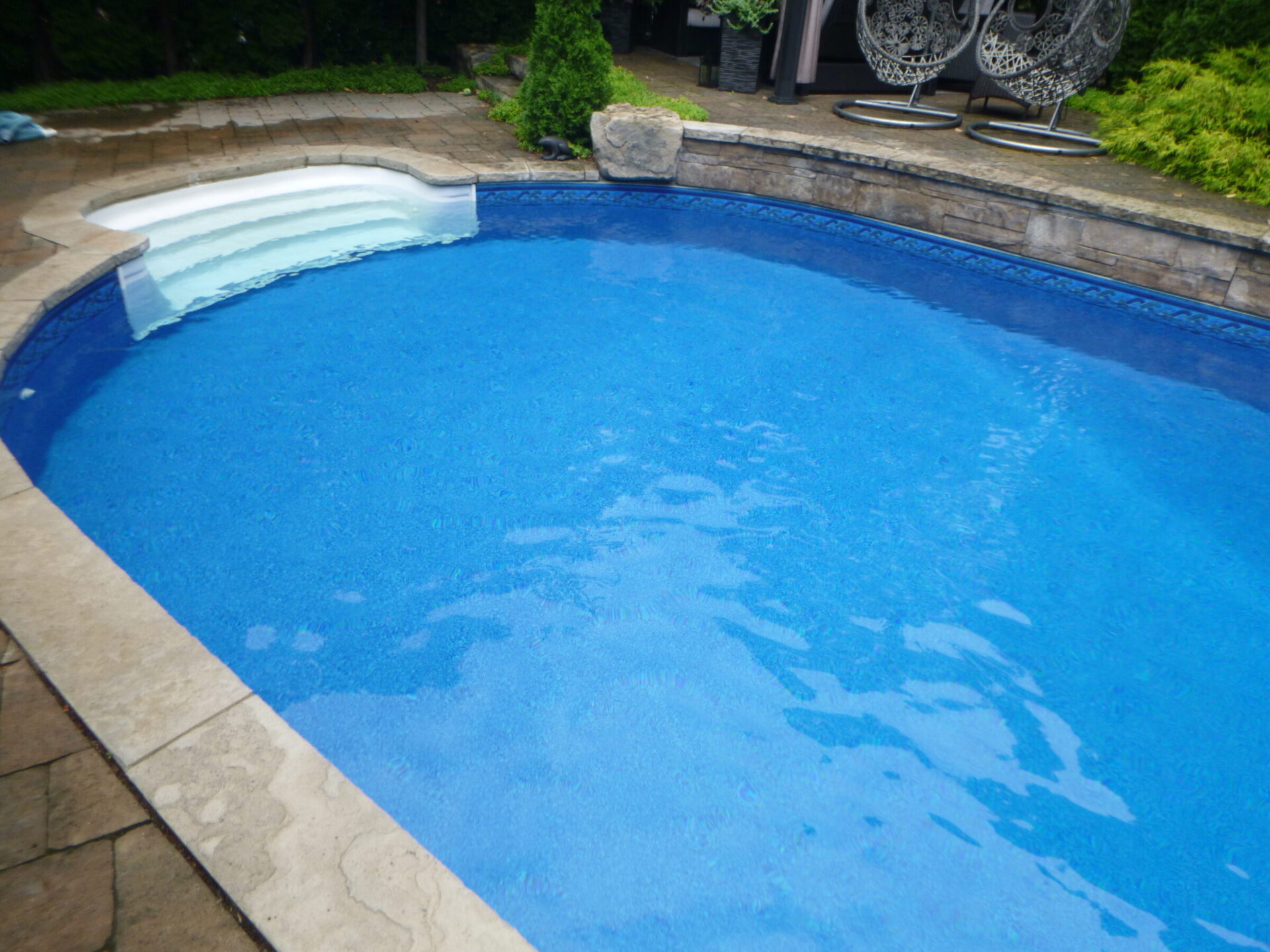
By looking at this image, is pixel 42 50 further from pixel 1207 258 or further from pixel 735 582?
pixel 1207 258

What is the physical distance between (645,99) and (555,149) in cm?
115

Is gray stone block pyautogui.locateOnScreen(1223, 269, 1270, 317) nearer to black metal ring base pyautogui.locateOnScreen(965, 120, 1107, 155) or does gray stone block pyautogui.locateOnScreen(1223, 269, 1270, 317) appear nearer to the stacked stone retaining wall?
the stacked stone retaining wall

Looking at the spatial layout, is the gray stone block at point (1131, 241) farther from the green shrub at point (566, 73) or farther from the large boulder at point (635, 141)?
the green shrub at point (566, 73)

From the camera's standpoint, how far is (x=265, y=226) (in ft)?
→ 19.2

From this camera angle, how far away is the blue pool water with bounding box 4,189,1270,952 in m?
Result: 2.33

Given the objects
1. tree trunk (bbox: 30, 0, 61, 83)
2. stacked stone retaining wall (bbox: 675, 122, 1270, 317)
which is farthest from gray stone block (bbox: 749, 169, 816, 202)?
tree trunk (bbox: 30, 0, 61, 83)

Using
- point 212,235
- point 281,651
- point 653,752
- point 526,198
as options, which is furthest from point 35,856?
point 526,198

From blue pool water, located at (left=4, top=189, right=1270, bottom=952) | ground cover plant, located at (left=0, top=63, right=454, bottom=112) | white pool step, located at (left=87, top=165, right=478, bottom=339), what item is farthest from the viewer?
ground cover plant, located at (left=0, top=63, right=454, bottom=112)

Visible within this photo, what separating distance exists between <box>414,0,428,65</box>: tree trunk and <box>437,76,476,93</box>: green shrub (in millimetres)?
656

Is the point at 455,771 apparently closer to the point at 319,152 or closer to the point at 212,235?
the point at 212,235

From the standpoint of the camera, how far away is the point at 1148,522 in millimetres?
3652

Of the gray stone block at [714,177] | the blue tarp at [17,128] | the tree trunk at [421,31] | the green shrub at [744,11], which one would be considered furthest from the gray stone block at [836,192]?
the blue tarp at [17,128]

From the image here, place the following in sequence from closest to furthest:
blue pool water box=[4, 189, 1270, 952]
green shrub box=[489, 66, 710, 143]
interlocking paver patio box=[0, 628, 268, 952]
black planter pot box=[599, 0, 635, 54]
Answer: interlocking paver patio box=[0, 628, 268, 952]
blue pool water box=[4, 189, 1270, 952]
green shrub box=[489, 66, 710, 143]
black planter pot box=[599, 0, 635, 54]

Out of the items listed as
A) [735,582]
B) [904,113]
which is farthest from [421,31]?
[735,582]
